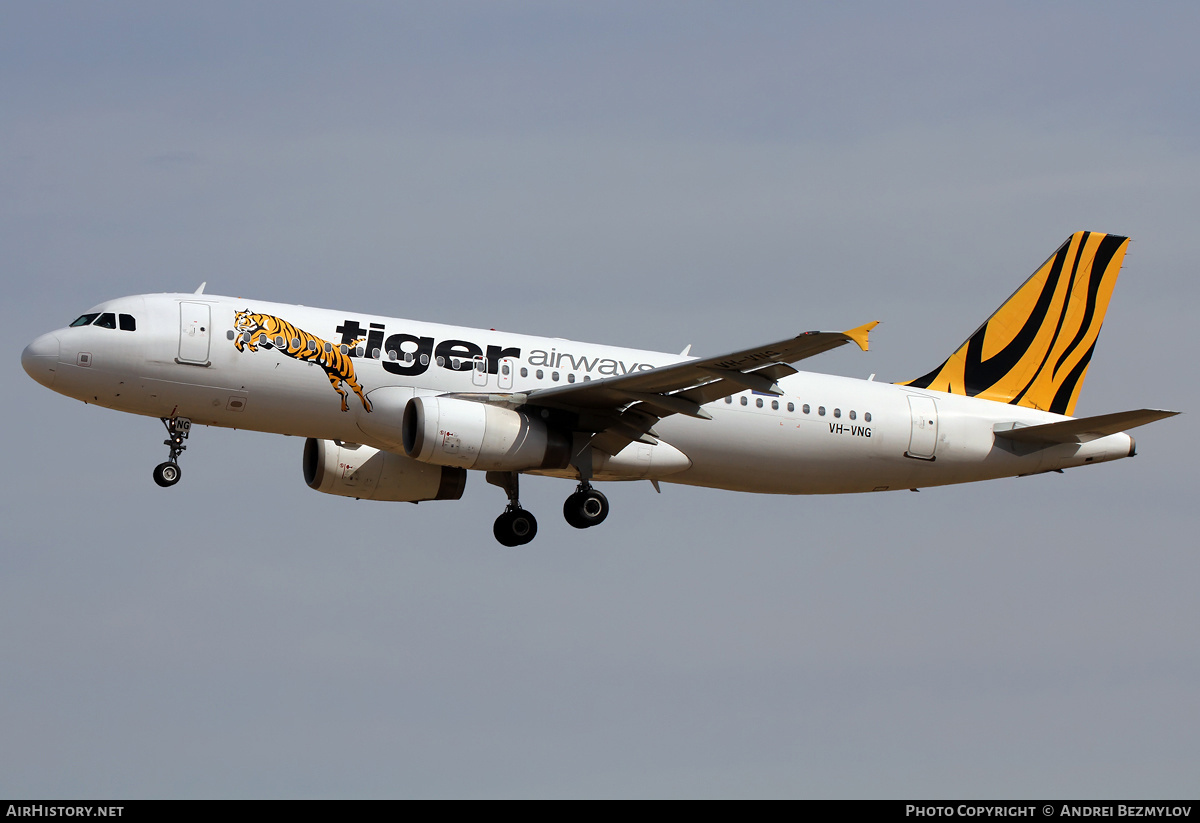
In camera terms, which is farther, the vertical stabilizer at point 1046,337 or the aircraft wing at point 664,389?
the vertical stabilizer at point 1046,337

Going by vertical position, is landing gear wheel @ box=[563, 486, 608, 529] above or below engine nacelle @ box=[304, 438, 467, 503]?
below

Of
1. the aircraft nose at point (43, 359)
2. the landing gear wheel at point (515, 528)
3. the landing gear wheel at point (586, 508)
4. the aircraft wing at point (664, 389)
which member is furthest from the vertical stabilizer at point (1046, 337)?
the aircraft nose at point (43, 359)

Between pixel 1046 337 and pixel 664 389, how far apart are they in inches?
536

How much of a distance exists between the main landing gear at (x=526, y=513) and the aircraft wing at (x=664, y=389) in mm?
1231

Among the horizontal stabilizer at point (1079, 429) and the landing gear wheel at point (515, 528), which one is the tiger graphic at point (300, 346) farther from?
the horizontal stabilizer at point (1079, 429)

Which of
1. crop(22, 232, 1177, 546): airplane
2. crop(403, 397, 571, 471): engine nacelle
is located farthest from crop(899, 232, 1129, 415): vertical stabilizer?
crop(403, 397, 571, 471): engine nacelle

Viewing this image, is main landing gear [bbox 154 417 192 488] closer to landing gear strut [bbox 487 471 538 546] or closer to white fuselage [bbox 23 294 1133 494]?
white fuselage [bbox 23 294 1133 494]

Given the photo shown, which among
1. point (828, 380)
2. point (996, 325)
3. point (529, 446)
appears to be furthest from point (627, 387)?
point (996, 325)

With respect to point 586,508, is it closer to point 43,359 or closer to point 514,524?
point 514,524

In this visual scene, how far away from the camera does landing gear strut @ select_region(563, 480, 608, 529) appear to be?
37.7 metres

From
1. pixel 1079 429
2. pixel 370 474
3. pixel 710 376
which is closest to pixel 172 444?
pixel 370 474

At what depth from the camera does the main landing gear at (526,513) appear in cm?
3772

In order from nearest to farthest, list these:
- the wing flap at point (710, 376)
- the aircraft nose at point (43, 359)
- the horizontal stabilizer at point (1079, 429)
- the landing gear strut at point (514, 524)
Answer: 1. the wing flap at point (710, 376)
2. the aircraft nose at point (43, 359)
3. the horizontal stabilizer at point (1079, 429)
4. the landing gear strut at point (514, 524)

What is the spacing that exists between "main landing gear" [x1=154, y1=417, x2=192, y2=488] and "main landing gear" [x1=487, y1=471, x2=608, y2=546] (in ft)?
23.7
